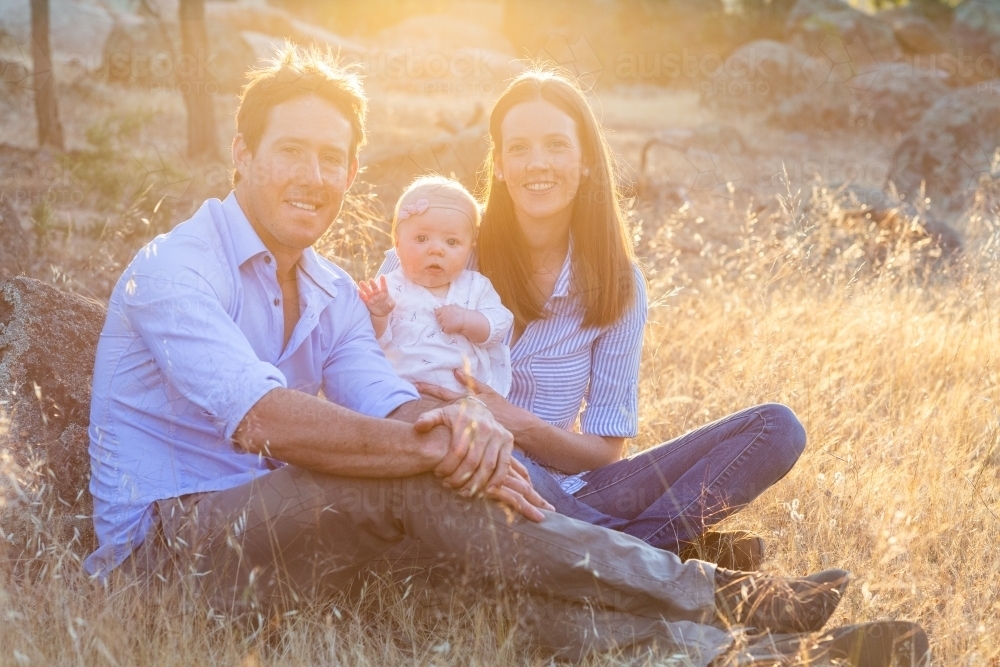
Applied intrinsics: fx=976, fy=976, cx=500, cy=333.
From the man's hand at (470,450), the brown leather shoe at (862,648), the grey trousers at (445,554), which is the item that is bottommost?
the brown leather shoe at (862,648)

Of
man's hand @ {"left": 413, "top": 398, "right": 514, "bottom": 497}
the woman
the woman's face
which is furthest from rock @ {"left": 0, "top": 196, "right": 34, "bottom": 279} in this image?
man's hand @ {"left": 413, "top": 398, "right": 514, "bottom": 497}

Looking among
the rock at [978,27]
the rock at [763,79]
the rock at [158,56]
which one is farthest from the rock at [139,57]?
the rock at [978,27]

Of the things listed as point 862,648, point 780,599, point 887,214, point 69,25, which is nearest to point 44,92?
point 887,214

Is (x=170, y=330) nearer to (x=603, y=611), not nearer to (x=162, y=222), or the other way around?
(x=603, y=611)

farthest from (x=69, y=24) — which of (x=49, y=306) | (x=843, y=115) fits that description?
(x=49, y=306)

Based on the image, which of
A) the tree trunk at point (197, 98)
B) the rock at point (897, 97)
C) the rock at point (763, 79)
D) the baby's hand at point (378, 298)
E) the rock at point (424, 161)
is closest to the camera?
the baby's hand at point (378, 298)

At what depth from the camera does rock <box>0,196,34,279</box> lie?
5692mm

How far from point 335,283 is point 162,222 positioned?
518 cm

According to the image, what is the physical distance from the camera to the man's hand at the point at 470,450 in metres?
2.69

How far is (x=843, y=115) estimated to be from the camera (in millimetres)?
18094

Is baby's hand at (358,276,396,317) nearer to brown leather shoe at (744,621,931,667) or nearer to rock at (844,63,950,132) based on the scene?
brown leather shoe at (744,621,931,667)

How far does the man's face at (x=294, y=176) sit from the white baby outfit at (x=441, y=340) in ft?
1.97

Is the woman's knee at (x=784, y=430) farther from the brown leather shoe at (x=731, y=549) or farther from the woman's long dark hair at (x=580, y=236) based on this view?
the woman's long dark hair at (x=580, y=236)

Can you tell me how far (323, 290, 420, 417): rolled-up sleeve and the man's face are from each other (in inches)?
14.3
